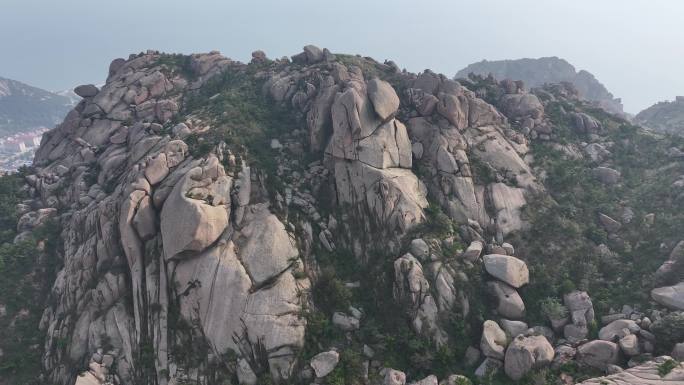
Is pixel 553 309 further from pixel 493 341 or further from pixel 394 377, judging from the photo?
pixel 394 377

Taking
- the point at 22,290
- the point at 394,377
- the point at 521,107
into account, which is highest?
the point at 521,107

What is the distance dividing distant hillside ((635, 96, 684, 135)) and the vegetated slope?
48.6m

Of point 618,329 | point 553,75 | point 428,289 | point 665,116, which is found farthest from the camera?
point 553,75

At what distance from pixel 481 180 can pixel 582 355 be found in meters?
21.9

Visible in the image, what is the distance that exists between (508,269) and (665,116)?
343ft

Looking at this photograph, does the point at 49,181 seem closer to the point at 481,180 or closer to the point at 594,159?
the point at 481,180

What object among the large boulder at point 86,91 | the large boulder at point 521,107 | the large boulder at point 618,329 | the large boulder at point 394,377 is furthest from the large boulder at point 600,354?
the large boulder at point 86,91

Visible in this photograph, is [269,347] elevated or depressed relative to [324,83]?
depressed

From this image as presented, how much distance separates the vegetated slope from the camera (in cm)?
3136

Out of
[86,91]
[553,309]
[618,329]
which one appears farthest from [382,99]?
[86,91]

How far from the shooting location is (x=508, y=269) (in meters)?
36.4

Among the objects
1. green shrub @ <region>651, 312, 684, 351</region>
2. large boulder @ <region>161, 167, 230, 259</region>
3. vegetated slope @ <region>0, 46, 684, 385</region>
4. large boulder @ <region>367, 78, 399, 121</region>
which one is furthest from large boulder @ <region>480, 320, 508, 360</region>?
large boulder @ <region>367, 78, 399, 121</region>

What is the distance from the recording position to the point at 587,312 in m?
33.8

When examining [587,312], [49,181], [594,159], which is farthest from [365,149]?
[49,181]
